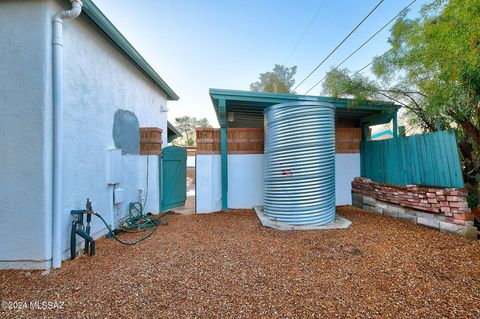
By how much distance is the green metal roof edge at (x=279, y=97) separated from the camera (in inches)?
202

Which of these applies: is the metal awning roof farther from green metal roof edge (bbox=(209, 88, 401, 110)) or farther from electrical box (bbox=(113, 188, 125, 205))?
electrical box (bbox=(113, 188, 125, 205))

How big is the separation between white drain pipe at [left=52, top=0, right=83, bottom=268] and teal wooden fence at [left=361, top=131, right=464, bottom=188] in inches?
230

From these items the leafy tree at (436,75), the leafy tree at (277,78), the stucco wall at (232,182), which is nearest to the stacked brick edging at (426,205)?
the leafy tree at (436,75)

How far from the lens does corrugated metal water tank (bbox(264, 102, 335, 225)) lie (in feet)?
13.4

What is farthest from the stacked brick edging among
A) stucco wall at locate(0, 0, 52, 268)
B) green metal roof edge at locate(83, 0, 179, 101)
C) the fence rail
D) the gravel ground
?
green metal roof edge at locate(83, 0, 179, 101)

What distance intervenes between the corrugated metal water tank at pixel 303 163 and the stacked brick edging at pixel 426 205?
1.29 metres

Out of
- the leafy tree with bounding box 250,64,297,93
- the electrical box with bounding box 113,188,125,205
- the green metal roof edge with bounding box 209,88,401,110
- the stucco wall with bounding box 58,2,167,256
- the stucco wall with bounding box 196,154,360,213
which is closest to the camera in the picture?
the stucco wall with bounding box 58,2,167,256

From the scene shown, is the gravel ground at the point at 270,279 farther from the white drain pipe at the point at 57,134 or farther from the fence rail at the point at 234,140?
the fence rail at the point at 234,140

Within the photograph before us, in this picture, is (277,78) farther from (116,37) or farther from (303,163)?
(303,163)

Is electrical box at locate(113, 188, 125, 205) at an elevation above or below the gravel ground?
above

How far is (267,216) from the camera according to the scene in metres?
4.64

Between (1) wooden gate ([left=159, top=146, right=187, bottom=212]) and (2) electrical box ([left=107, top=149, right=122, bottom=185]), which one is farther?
(1) wooden gate ([left=159, top=146, right=187, bottom=212])

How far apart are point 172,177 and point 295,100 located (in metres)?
3.90

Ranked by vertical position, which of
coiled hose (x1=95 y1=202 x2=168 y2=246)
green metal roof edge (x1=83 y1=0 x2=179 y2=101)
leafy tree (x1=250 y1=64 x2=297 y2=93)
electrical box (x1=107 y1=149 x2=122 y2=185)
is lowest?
coiled hose (x1=95 y1=202 x2=168 y2=246)
